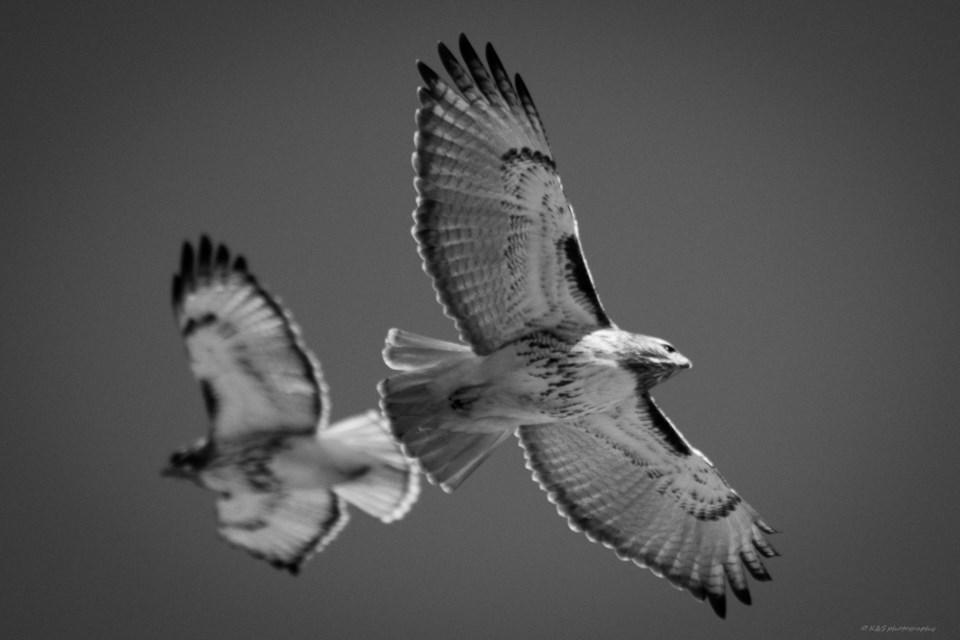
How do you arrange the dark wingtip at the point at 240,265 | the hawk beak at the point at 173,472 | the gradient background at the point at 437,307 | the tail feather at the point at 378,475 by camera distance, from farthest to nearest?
the gradient background at the point at 437,307, the tail feather at the point at 378,475, the dark wingtip at the point at 240,265, the hawk beak at the point at 173,472

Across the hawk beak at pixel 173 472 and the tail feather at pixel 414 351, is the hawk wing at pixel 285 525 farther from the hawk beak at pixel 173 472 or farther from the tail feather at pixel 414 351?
the tail feather at pixel 414 351

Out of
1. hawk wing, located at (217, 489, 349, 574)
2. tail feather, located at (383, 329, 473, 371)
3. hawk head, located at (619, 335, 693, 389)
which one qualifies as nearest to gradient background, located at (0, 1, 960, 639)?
hawk wing, located at (217, 489, 349, 574)

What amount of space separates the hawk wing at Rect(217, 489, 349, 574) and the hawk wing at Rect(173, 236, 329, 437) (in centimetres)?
47

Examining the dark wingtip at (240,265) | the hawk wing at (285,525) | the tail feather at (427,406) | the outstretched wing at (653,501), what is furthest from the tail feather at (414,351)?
the outstretched wing at (653,501)

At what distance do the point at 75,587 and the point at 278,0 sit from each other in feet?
21.9

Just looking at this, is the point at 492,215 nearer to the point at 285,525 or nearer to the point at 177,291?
the point at 177,291

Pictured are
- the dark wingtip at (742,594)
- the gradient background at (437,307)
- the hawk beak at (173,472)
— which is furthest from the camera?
the gradient background at (437,307)

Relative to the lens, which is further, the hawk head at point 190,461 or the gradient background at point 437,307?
the gradient background at point 437,307

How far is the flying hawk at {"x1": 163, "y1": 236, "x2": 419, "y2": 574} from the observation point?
4.48m

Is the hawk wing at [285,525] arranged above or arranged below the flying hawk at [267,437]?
below

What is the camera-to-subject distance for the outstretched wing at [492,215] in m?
4.48

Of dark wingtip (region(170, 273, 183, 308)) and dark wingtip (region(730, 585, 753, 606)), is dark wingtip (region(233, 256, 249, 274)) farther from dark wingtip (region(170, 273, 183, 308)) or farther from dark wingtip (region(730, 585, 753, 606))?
dark wingtip (region(730, 585, 753, 606))

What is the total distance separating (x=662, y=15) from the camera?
1438 centimetres

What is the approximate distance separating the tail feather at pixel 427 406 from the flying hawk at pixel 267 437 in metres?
0.15
